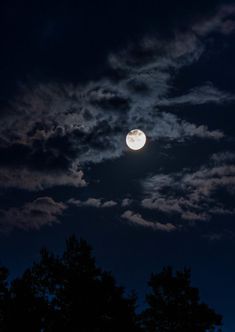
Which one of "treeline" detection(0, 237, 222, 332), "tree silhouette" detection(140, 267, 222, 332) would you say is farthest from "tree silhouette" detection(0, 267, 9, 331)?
"tree silhouette" detection(140, 267, 222, 332)

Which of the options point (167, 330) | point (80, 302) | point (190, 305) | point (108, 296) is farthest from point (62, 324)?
point (190, 305)

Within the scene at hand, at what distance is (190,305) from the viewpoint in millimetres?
31328

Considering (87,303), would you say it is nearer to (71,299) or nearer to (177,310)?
(71,299)

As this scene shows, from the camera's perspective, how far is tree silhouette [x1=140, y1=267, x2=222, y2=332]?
30.6 m

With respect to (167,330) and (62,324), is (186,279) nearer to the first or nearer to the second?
(167,330)

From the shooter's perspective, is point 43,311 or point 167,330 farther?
point 167,330

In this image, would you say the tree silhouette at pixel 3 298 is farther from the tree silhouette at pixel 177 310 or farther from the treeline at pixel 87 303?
the tree silhouette at pixel 177 310

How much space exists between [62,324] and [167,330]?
887cm

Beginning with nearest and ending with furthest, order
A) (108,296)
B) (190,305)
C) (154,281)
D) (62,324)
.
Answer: (62,324), (108,296), (190,305), (154,281)

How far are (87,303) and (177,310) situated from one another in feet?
26.6

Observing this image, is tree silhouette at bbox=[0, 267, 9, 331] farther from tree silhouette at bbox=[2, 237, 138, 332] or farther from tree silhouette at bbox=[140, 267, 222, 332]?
tree silhouette at bbox=[140, 267, 222, 332]

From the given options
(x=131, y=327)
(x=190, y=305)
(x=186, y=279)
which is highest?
(x=186, y=279)

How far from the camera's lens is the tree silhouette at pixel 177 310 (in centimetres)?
3058

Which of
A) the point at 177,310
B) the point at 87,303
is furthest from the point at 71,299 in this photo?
the point at 177,310
